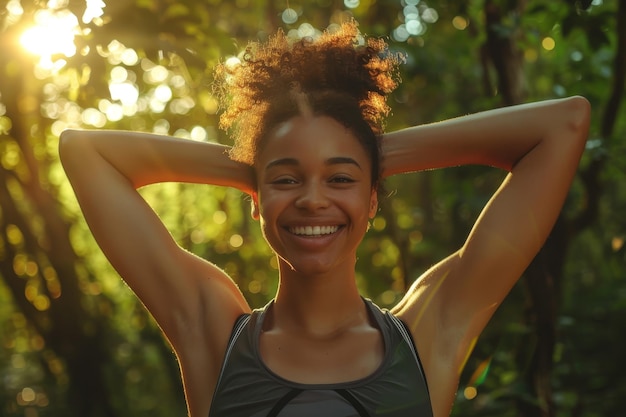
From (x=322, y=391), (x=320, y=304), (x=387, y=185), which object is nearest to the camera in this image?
(x=322, y=391)

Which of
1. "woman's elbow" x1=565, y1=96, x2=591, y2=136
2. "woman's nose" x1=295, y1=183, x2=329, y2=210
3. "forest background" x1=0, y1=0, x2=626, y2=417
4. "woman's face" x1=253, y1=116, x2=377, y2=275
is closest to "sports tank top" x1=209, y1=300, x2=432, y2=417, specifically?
"woman's face" x1=253, y1=116, x2=377, y2=275

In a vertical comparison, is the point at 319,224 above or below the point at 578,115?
below

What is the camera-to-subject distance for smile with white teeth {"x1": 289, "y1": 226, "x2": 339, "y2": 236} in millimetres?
2184

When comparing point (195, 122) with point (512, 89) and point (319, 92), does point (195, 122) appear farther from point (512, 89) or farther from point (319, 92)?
point (319, 92)

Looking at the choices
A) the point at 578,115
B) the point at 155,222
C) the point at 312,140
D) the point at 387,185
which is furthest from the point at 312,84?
the point at 387,185

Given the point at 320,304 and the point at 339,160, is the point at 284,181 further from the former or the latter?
the point at 320,304

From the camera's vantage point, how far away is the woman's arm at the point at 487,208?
229cm

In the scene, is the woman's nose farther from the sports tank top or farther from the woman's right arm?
the sports tank top

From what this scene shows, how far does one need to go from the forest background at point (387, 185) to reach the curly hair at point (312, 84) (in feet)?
3.16

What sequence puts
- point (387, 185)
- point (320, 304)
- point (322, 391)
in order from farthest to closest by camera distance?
point (387, 185), point (320, 304), point (322, 391)

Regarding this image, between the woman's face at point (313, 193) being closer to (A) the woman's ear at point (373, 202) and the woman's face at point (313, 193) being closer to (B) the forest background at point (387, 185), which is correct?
(A) the woman's ear at point (373, 202)

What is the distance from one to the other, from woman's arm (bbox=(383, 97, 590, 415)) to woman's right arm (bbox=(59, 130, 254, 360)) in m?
0.48

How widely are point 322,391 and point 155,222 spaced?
25.2 inches

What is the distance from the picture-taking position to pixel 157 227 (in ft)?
7.76
